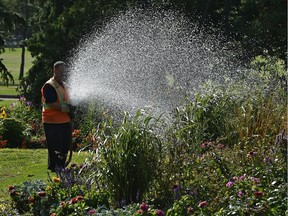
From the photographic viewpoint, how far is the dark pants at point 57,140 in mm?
10070

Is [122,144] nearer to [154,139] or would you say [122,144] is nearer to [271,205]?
[154,139]

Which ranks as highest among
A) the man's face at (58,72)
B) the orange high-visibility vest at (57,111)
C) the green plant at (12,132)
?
the man's face at (58,72)

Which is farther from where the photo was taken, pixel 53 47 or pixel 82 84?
pixel 53 47

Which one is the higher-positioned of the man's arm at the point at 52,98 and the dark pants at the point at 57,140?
the man's arm at the point at 52,98

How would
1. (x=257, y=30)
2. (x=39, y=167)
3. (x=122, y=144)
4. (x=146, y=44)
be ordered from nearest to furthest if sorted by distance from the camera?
(x=122, y=144), (x=39, y=167), (x=146, y=44), (x=257, y=30)

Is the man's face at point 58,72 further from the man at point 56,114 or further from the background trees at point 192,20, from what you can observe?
the background trees at point 192,20

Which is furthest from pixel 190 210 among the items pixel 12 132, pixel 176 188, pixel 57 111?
pixel 12 132

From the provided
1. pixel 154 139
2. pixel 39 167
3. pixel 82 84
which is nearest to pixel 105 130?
pixel 154 139

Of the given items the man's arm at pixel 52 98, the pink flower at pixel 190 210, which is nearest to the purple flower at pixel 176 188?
the pink flower at pixel 190 210

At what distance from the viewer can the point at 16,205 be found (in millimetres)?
7652

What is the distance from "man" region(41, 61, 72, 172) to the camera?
9.80 m

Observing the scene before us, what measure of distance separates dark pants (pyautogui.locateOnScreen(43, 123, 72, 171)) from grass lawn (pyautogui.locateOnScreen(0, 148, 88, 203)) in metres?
0.23

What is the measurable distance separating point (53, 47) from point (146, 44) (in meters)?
3.32

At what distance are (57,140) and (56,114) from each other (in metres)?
0.35
